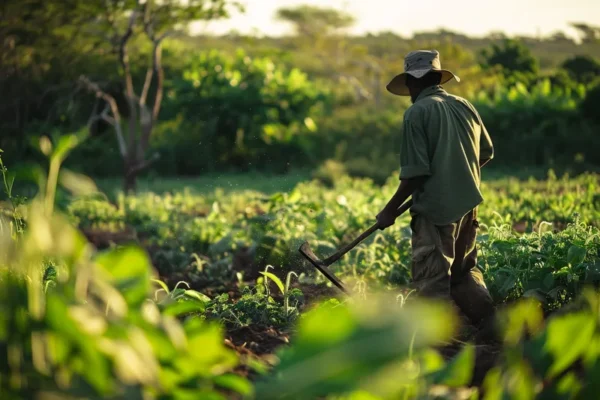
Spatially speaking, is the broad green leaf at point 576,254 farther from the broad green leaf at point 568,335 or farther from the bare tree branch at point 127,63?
the bare tree branch at point 127,63

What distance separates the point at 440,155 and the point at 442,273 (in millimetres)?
598

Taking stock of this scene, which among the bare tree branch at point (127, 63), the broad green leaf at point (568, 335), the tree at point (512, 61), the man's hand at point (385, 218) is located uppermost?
the broad green leaf at point (568, 335)

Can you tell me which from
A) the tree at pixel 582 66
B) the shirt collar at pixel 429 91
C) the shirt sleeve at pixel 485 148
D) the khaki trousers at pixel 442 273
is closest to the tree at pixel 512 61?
the tree at pixel 582 66

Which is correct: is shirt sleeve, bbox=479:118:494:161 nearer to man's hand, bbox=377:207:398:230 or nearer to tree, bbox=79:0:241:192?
man's hand, bbox=377:207:398:230

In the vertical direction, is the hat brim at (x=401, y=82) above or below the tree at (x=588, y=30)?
above

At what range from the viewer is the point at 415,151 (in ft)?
13.9

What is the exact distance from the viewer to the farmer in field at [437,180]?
4.25 metres

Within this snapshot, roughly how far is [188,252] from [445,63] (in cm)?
1645

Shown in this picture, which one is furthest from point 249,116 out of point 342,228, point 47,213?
point 47,213

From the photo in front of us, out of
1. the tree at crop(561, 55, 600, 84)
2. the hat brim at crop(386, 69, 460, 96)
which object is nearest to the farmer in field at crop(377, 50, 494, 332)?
the hat brim at crop(386, 69, 460, 96)

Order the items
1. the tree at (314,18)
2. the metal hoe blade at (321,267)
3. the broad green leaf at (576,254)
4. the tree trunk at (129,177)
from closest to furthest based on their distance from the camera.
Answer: the broad green leaf at (576,254), the metal hoe blade at (321,267), the tree trunk at (129,177), the tree at (314,18)

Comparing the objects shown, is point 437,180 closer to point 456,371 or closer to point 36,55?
point 456,371

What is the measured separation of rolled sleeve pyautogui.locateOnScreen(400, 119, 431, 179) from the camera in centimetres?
422

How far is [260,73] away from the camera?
56.3 ft
